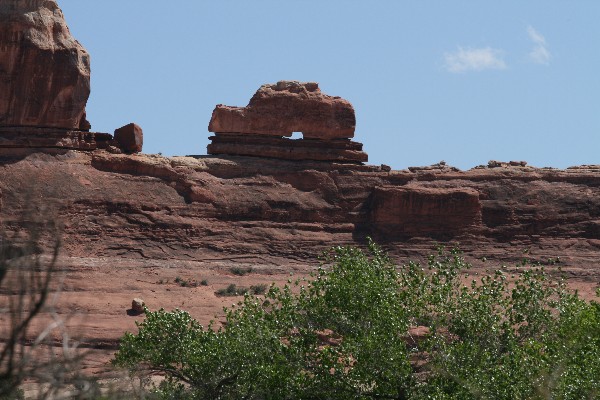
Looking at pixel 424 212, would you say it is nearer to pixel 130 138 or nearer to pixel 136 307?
pixel 130 138

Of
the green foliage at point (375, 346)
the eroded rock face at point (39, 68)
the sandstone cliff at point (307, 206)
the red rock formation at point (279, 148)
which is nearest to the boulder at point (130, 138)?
the sandstone cliff at point (307, 206)

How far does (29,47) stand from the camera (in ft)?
163

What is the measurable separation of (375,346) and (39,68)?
105ft

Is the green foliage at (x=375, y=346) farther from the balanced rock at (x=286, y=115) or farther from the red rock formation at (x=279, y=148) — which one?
the balanced rock at (x=286, y=115)

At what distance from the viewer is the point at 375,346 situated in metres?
22.6

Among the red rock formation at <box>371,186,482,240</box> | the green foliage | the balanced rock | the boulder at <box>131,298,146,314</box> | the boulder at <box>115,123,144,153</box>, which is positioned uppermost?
the balanced rock

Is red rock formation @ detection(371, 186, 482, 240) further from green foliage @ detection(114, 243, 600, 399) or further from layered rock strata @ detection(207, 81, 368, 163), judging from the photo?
green foliage @ detection(114, 243, 600, 399)

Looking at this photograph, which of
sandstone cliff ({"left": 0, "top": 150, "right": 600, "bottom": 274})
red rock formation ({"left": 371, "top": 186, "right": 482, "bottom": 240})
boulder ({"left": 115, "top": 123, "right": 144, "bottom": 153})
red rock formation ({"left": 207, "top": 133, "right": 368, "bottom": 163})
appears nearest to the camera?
sandstone cliff ({"left": 0, "top": 150, "right": 600, "bottom": 274})

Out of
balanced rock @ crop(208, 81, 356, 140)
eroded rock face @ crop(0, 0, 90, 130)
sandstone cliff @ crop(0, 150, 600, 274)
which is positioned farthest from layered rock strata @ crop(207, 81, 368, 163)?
eroded rock face @ crop(0, 0, 90, 130)

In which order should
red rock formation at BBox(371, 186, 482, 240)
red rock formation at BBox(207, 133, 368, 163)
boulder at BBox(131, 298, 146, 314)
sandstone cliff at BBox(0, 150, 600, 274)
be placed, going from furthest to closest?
red rock formation at BBox(207, 133, 368, 163)
red rock formation at BBox(371, 186, 482, 240)
sandstone cliff at BBox(0, 150, 600, 274)
boulder at BBox(131, 298, 146, 314)

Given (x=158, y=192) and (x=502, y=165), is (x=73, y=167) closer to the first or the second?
(x=158, y=192)

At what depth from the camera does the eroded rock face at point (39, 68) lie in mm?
49594

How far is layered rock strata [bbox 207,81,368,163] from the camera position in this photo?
185 ft

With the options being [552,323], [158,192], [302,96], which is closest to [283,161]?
[302,96]
